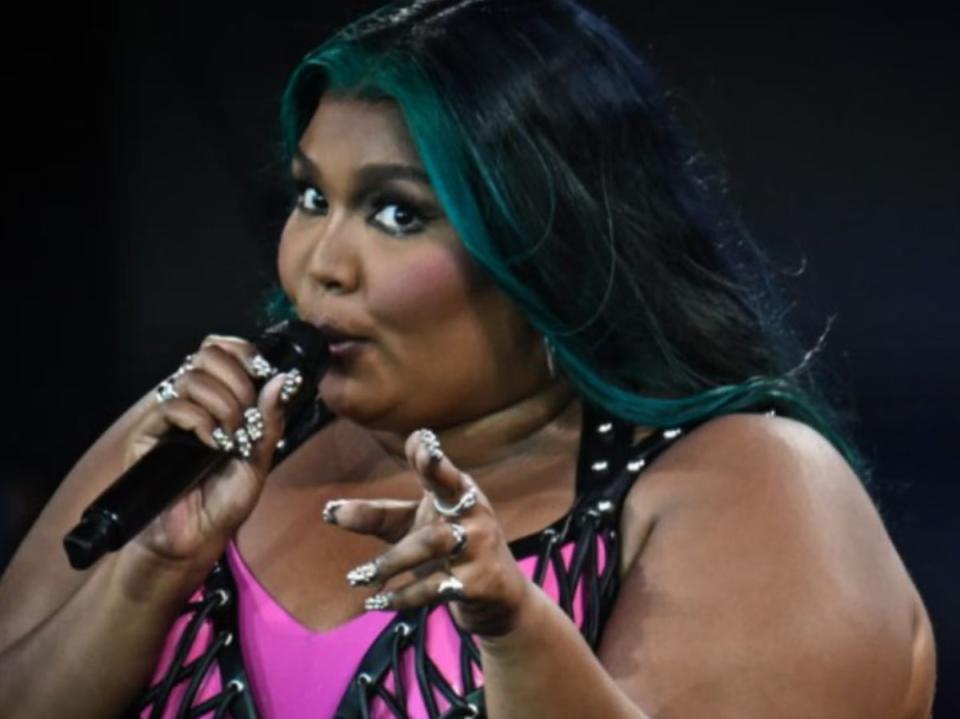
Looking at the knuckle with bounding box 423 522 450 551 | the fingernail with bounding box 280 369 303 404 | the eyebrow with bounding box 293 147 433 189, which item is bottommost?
the knuckle with bounding box 423 522 450 551

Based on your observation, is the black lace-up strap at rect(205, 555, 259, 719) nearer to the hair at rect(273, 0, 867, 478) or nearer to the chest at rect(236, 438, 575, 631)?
Answer: the chest at rect(236, 438, 575, 631)

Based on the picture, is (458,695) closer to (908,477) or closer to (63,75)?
(908,477)

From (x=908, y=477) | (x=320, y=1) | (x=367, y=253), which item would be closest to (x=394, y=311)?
(x=367, y=253)

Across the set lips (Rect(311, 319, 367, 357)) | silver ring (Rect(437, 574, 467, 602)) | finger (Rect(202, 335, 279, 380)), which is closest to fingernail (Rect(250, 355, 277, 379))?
finger (Rect(202, 335, 279, 380))

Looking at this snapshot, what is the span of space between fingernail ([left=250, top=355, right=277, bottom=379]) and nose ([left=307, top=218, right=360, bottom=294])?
0.48ft

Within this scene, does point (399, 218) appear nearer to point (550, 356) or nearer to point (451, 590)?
point (550, 356)

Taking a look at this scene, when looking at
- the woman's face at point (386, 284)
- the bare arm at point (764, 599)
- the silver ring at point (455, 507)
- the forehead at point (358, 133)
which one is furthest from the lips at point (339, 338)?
the silver ring at point (455, 507)

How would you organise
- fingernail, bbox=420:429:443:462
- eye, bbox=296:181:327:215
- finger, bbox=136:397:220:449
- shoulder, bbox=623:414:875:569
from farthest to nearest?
eye, bbox=296:181:327:215, shoulder, bbox=623:414:875:569, finger, bbox=136:397:220:449, fingernail, bbox=420:429:443:462

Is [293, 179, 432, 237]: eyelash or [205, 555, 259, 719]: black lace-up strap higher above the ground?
[293, 179, 432, 237]: eyelash

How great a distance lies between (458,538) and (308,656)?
14.9 inches

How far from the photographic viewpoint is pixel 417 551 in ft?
3.59

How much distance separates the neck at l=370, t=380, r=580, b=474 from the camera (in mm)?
1546

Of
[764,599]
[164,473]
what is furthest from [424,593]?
[764,599]

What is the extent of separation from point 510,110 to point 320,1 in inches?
38.4
